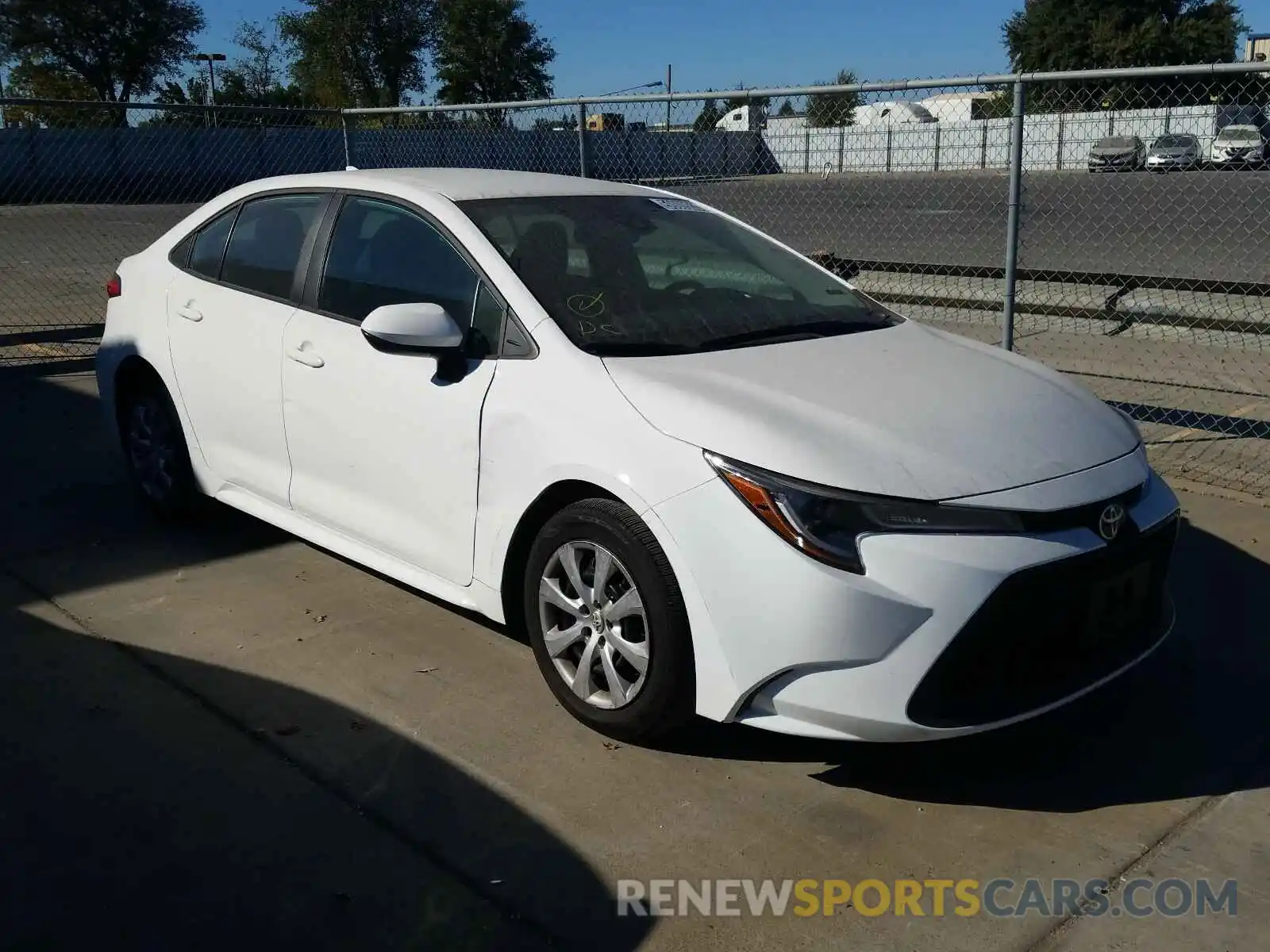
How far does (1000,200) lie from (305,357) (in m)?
17.2

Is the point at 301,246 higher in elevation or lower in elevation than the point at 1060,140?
lower

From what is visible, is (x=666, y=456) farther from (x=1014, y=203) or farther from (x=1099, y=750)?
(x=1014, y=203)

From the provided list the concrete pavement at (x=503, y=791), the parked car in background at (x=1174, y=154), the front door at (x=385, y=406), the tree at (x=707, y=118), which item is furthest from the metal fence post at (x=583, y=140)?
the parked car in background at (x=1174, y=154)

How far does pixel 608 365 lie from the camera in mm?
3607

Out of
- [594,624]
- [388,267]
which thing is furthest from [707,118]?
[594,624]

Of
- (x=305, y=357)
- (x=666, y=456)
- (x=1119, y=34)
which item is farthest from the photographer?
(x=1119, y=34)

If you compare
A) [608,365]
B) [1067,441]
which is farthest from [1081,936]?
[608,365]

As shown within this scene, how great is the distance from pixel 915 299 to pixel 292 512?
21.0 feet

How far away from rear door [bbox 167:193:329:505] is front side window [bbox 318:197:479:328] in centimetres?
21

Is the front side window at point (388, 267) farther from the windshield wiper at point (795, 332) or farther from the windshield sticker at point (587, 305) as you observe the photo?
the windshield wiper at point (795, 332)

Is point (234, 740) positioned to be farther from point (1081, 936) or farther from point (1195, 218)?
point (1195, 218)

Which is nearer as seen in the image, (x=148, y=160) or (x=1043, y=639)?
(x=1043, y=639)

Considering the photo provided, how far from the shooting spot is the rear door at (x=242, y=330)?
4.69 m

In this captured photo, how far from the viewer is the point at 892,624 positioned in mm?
3016
